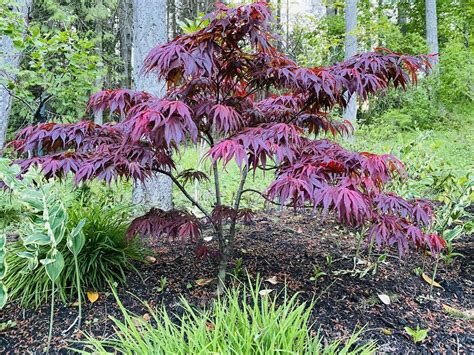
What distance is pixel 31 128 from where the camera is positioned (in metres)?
1.89

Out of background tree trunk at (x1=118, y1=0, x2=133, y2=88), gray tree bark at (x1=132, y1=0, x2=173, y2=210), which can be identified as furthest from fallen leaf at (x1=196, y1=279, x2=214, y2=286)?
background tree trunk at (x1=118, y1=0, x2=133, y2=88)

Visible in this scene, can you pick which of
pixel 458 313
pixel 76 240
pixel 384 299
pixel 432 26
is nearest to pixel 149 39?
pixel 76 240

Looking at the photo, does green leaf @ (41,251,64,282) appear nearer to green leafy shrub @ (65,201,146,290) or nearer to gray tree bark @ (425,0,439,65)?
green leafy shrub @ (65,201,146,290)

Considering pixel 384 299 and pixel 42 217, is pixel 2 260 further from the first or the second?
pixel 384 299

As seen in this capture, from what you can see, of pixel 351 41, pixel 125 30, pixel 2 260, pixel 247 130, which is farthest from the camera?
pixel 125 30

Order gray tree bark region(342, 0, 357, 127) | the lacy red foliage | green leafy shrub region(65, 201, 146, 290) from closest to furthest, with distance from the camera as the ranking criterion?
the lacy red foliage → green leafy shrub region(65, 201, 146, 290) → gray tree bark region(342, 0, 357, 127)

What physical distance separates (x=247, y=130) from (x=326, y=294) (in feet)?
3.67

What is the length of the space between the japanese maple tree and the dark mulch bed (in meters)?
0.36

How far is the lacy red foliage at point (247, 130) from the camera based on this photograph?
58.0 inches

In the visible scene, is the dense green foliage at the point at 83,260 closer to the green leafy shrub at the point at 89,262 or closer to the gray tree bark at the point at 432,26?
the green leafy shrub at the point at 89,262

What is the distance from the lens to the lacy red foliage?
1.47 m

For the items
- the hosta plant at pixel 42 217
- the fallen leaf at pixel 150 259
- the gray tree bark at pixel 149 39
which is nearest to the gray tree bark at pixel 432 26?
the gray tree bark at pixel 149 39

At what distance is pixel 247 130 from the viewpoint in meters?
1.66

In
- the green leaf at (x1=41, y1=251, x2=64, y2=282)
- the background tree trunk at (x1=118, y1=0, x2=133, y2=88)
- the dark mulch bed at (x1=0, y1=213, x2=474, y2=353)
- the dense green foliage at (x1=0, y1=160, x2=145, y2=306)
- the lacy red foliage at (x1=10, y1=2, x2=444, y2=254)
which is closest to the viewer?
the lacy red foliage at (x1=10, y1=2, x2=444, y2=254)
